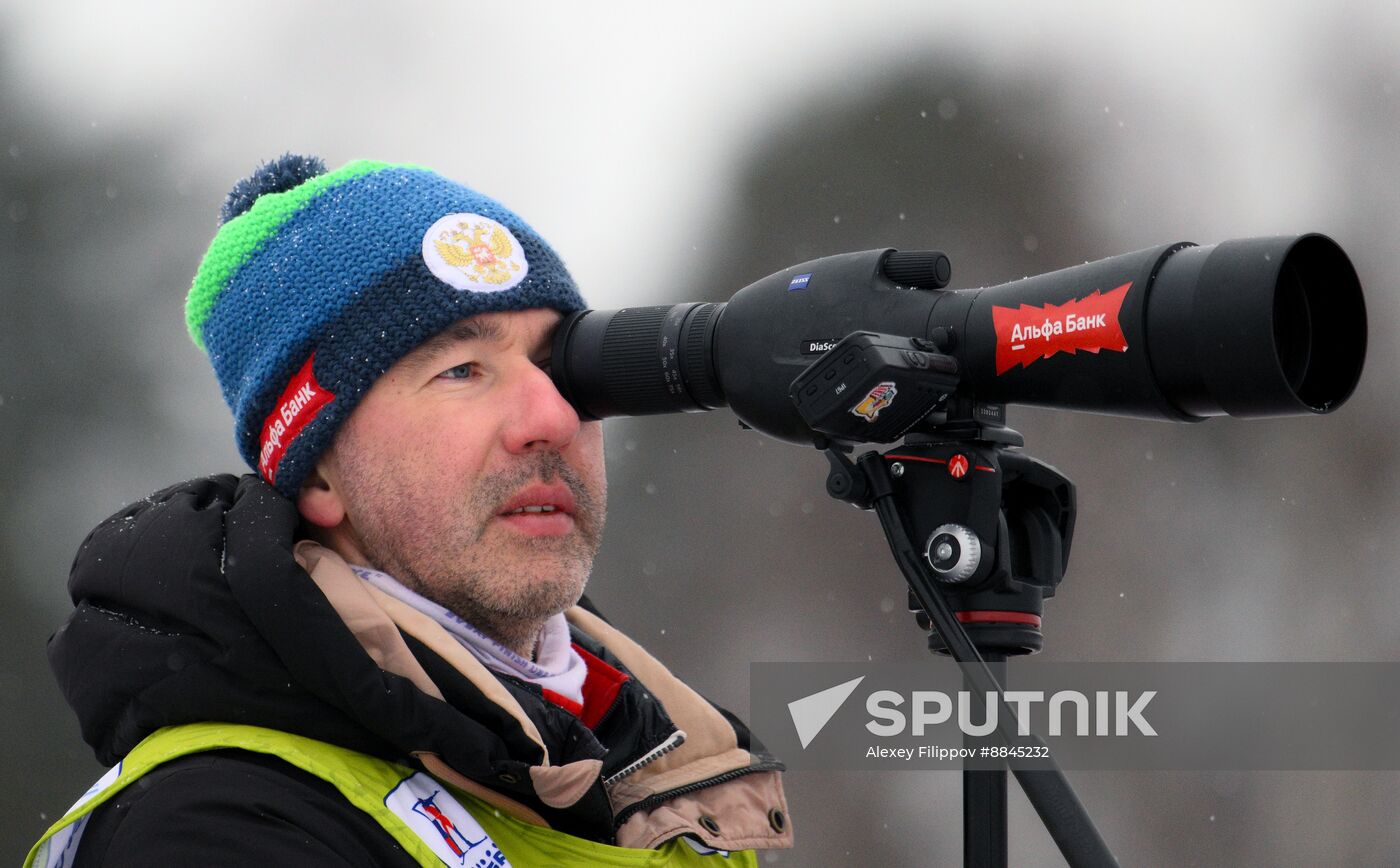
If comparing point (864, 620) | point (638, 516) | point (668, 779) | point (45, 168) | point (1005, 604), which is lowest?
point (864, 620)

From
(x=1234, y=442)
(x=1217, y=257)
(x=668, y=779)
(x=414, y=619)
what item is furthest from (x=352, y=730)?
(x=1234, y=442)

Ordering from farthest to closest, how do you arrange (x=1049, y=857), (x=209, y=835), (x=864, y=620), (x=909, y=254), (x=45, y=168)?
(x=45, y=168)
(x=864, y=620)
(x=1049, y=857)
(x=909, y=254)
(x=209, y=835)

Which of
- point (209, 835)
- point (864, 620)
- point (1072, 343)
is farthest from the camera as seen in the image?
point (864, 620)

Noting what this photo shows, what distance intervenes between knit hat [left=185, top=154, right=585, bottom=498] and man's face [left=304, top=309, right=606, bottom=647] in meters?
0.04

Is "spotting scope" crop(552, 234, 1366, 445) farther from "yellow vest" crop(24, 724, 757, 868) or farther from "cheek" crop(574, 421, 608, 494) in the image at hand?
"yellow vest" crop(24, 724, 757, 868)

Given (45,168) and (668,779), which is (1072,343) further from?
(45,168)

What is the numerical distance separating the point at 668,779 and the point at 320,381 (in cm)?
61

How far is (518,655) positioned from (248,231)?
60 centimetres

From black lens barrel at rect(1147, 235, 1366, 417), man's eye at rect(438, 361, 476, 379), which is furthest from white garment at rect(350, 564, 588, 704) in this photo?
black lens barrel at rect(1147, 235, 1366, 417)

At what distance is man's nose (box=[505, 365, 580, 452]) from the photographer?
5.61 feet

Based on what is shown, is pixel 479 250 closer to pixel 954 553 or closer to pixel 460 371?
pixel 460 371

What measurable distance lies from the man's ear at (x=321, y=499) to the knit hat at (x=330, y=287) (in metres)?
0.02

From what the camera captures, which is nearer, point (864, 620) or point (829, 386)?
point (829, 386)

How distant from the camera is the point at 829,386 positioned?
1.44 metres
